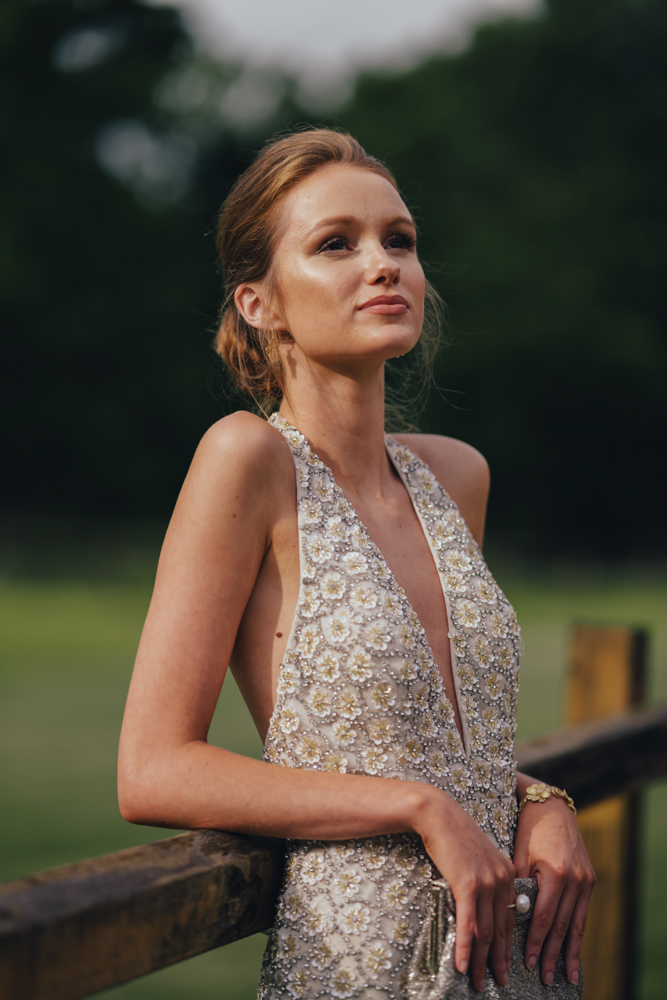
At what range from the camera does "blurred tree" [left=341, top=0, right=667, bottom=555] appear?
29078 mm

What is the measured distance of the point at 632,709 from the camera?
323 centimetres

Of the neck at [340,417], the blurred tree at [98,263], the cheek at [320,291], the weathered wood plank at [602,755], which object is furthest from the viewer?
the blurred tree at [98,263]

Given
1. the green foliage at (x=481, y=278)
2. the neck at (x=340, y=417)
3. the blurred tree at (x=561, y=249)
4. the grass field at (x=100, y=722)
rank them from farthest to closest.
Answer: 1. the blurred tree at (x=561, y=249)
2. the green foliage at (x=481, y=278)
3. the grass field at (x=100, y=722)
4. the neck at (x=340, y=417)

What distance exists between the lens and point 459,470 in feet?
7.47

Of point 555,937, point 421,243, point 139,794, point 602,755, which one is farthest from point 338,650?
point 421,243

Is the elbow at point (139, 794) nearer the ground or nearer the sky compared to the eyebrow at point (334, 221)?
nearer the ground

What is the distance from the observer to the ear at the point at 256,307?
78.5 inches

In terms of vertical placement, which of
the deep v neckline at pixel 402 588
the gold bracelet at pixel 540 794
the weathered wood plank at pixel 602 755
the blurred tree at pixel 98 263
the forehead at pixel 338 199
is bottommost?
the gold bracelet at pixel 540 794

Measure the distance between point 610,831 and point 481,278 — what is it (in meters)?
28.0

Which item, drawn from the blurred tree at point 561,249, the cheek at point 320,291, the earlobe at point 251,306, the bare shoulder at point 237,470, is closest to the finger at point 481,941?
the bare shoulder at point 237,470

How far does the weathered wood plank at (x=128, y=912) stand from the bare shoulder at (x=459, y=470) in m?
0.97

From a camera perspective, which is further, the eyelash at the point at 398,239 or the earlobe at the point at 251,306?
the earlobe at the point at 251,306

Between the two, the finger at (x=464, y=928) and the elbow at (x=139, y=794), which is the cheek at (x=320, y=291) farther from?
the finger at (x=464, y=928)

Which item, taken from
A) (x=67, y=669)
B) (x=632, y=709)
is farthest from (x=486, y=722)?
(x=67, y=669)
